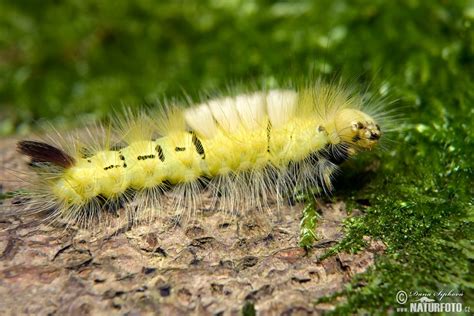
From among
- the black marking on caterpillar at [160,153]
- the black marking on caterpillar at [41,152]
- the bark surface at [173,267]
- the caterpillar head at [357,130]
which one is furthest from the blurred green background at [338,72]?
the black marking on caterpillar at [41,152]

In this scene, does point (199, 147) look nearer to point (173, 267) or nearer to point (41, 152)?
point (173, 267)

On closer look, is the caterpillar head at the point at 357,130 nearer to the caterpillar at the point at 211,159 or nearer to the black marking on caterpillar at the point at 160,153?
the caterpillar at the point at 211,159

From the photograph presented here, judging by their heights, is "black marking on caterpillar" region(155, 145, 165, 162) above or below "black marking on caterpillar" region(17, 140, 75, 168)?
above

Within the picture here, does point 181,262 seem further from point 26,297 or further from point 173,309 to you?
point 26,297

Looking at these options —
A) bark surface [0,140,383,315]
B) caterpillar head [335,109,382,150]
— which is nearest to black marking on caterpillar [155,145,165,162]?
bark surface [0,140,383,315]

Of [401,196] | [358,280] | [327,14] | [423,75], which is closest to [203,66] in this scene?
[327,14]

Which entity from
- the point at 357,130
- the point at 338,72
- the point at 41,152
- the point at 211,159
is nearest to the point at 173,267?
the point at 211,159

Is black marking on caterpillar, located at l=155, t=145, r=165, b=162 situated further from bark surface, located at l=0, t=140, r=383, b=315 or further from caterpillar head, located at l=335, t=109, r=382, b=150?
caterpillar head, located at l=335, t=109, r=382, b=150
